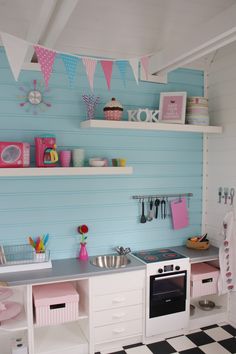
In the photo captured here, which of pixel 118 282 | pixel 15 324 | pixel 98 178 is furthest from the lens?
pixel 98 178

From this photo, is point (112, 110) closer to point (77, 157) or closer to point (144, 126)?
point (144, 126)

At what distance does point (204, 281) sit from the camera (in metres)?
3.11

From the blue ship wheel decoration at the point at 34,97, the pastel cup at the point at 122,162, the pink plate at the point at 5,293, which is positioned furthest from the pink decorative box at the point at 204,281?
the blue ship wheel decoration at the point at 34,97

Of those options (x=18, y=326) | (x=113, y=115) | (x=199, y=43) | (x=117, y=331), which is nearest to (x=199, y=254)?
(x=117, y=331)

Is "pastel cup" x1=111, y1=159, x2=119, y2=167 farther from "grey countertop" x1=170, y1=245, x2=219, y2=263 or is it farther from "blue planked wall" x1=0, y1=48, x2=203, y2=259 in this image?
"grey countertop" x1=170, y1=245, x2=219, y2=263

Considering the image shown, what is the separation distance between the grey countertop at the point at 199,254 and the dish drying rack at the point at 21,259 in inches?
49.4

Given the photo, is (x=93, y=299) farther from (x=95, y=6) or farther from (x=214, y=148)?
(x=95, y=6)

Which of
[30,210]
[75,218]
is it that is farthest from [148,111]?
[30,210]

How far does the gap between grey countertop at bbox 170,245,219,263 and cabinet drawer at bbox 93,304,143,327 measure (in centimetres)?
64

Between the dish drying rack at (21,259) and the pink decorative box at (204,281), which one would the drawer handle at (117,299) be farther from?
the pink decorative box at (204,281)

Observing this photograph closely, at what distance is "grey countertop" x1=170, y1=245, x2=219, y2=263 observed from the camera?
3.01 metres

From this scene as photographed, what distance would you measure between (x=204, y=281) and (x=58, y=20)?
2499mm

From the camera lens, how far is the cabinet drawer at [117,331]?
2695 millimetres

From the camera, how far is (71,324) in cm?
298
